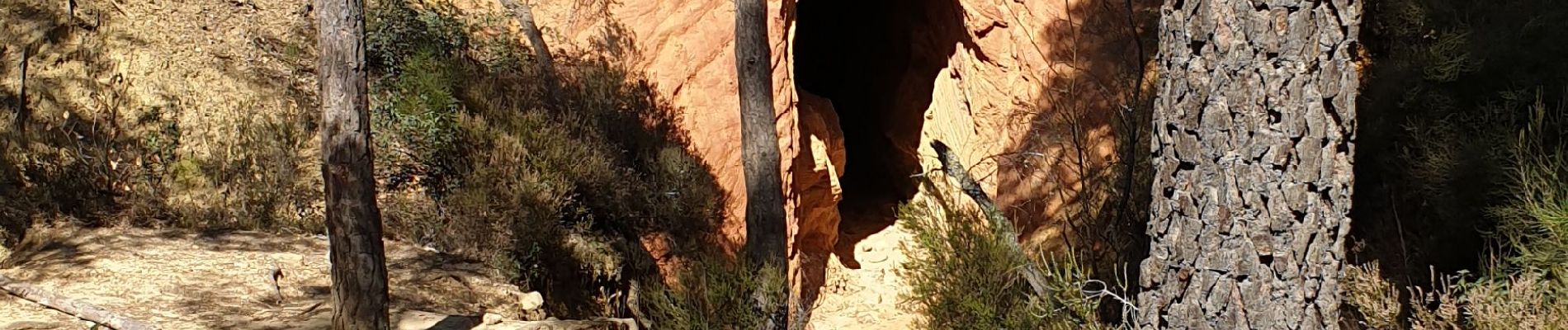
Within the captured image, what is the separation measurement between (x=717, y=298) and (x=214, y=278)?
3.58 m

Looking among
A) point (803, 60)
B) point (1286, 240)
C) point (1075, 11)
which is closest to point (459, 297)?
point (1286, 240)

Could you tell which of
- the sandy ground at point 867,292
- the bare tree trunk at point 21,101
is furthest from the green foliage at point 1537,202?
the bare tree trunk at point 21,101

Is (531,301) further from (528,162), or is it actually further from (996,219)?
(996,219)

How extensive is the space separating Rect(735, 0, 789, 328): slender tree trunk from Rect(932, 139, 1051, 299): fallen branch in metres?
1.34

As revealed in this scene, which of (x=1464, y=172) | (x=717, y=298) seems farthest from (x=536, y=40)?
(x=1464, y=172)

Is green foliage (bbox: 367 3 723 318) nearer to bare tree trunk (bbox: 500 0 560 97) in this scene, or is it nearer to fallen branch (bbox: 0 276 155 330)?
bare tree trunk (bbox: 500 0 560 97)

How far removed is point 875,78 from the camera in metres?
15.8

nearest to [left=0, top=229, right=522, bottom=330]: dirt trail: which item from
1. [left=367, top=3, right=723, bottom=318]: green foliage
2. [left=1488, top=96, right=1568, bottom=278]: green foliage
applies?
[left=367, top=3, right=723, bottom=318]: green foliage

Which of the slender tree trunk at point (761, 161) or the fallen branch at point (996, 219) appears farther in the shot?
the slender tree trunk at point (761, 161)

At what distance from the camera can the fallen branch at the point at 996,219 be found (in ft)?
27.0

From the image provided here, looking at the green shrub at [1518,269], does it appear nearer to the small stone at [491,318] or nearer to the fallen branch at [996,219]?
the fallen branch at [996,219]

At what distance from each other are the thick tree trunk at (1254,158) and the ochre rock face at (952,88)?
3759mm

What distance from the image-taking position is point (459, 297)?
7.91 m

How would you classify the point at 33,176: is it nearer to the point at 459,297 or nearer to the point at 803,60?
the point at 459,297
